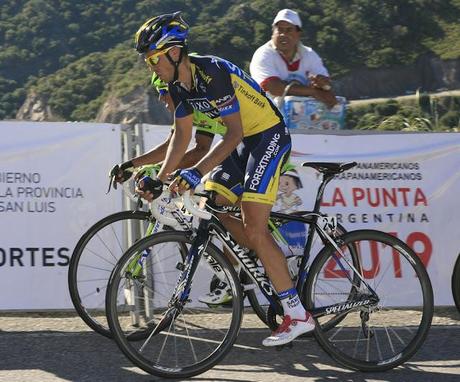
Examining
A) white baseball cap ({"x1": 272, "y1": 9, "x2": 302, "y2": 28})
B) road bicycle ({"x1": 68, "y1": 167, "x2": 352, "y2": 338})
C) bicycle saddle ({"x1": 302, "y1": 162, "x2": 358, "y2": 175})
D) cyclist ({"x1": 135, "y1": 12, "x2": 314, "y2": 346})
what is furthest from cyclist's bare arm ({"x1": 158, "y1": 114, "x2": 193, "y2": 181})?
white baseball cap ({"x1": 272, "y1": 9, "x2": 302, "y2": 28})

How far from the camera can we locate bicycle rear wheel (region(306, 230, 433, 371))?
4.50m

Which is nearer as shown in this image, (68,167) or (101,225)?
(101,225)

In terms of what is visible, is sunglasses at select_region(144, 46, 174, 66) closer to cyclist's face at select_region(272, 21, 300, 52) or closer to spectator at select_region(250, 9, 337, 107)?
spectator at select_region(250, 9, 337, 107)

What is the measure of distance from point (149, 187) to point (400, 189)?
265 cm

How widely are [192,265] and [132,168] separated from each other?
3.50ft

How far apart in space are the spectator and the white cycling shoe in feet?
8.70

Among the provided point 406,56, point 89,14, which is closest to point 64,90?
point 89,14

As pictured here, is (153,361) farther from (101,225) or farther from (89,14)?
(89,14)

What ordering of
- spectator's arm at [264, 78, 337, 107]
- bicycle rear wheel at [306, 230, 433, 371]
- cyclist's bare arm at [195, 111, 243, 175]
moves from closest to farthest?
cyclist's bare arm at [195, 111, 243, 175], bicycle rear wheel at [306, 230, 433, 371], spectator's arm at [264, 78, 337, 107]

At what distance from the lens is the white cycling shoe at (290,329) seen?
14.2 ft

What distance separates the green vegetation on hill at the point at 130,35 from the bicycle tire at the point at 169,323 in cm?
2568

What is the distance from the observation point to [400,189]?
618cm

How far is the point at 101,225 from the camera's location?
5.15 meters

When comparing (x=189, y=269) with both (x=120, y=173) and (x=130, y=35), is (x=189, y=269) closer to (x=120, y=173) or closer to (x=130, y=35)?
(x=120, y=173)
